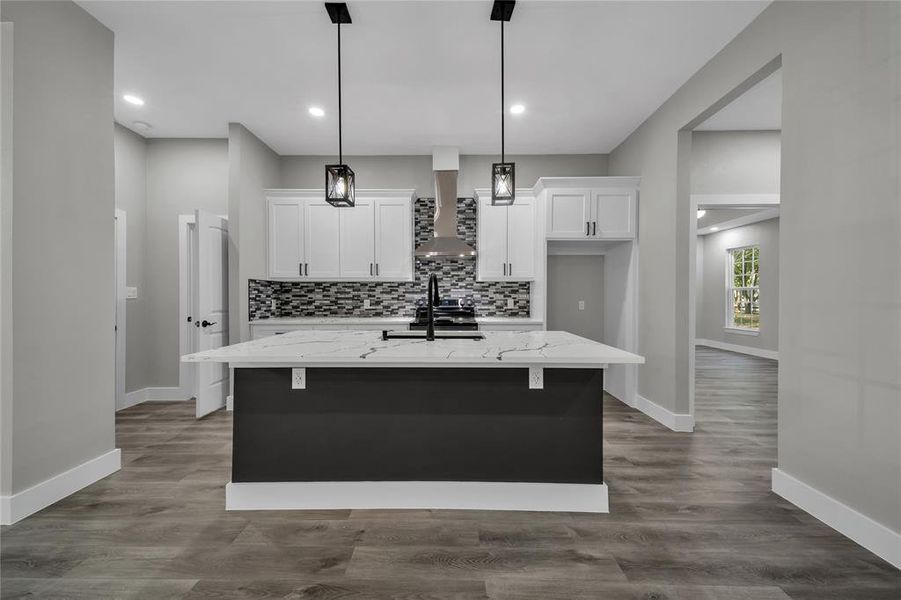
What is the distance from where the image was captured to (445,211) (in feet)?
15.2

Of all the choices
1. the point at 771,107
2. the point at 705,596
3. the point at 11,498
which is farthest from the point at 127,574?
the point at 771,107

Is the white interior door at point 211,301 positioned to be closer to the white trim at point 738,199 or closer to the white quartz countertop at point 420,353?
the white quartz countertop at point 420,353

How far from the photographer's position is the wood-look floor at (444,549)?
1766 millimetres

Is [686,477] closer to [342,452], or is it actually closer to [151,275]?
[342,452]

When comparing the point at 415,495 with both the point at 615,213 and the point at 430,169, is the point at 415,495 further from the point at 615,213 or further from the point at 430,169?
the point at 430,169

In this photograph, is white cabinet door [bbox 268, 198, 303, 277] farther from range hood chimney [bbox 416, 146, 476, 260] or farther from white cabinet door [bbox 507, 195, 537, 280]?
white cabinet door [bbox 507, 195, 537, 280]

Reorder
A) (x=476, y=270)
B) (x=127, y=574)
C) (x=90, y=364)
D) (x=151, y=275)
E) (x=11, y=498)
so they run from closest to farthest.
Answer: (x=127, y=574), (x=11, y=498), (x=90, y=364), (x=151, y=275), (x=476, y=270)

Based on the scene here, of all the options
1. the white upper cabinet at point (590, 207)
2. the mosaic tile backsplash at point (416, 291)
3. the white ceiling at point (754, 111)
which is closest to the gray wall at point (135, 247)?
the mosaic tile backsplash at point (416, 291)

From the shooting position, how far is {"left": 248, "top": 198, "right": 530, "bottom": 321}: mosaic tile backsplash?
5406 mm

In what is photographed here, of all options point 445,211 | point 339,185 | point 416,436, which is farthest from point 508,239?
point 416,436

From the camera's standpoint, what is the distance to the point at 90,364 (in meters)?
2.76

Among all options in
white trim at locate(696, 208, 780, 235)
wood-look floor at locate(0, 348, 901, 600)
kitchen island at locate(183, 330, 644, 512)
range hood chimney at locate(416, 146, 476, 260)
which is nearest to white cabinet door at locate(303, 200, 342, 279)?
range hood chimney at locate(416, 146, 476, 260)

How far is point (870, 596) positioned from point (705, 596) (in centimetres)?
67

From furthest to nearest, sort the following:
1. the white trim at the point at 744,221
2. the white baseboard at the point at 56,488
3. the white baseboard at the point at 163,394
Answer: the white trim at the point at 744,221 < the white baseboard at the point at 163,394 < the white baseboard at the point at 56,488
